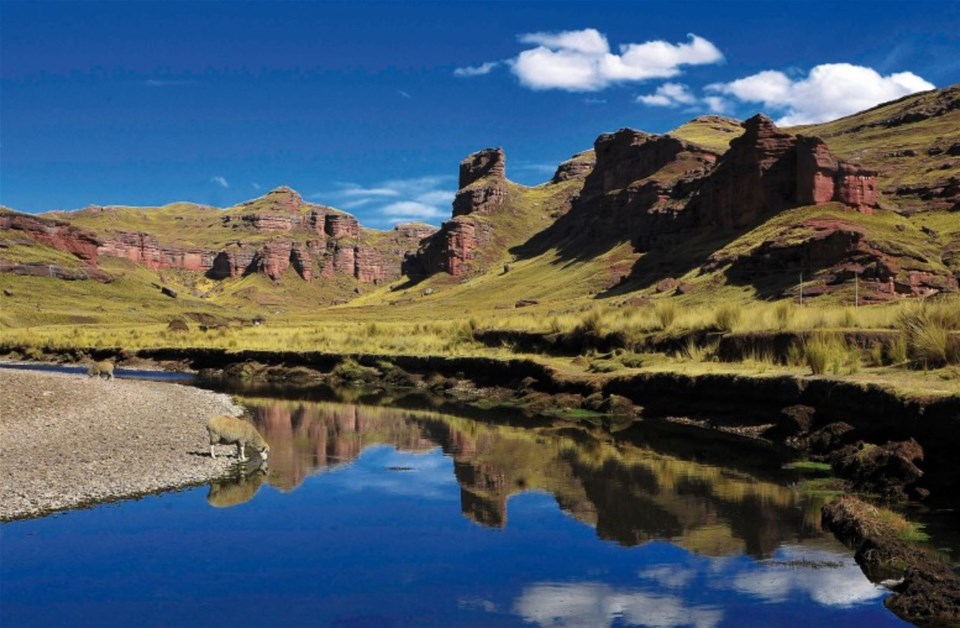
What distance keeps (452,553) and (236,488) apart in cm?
642

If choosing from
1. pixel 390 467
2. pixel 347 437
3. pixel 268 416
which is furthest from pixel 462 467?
pixel 268 416

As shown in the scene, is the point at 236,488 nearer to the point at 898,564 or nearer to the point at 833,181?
the point at 898,564

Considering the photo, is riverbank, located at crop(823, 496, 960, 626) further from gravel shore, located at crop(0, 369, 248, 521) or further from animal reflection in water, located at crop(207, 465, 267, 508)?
gravel shore, located at crop(0, 369, 248, 521)

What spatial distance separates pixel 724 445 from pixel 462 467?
7566 millimetres

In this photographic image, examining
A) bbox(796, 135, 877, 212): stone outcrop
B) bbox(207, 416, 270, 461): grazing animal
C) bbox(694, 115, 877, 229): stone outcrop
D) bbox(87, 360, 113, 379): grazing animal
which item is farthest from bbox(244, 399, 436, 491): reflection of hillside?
bbox(694, 115, 877, 229): stone outcrop

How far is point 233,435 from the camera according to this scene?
2019 centimetres

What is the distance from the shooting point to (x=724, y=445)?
22.8m

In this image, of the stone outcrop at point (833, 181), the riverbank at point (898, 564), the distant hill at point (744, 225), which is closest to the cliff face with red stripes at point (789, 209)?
the stone outcrop at point (833, 181)

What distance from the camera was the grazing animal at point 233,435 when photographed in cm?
2014

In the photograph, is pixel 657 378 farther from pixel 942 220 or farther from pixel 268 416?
pixel 942 220

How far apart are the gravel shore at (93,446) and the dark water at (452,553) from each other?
36.4 inches

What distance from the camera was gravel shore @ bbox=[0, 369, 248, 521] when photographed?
15.7m

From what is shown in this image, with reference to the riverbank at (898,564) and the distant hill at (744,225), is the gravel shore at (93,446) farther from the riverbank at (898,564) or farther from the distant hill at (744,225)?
the distant hill at (744,225)

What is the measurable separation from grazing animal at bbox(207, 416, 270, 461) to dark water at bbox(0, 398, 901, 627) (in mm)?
1132
